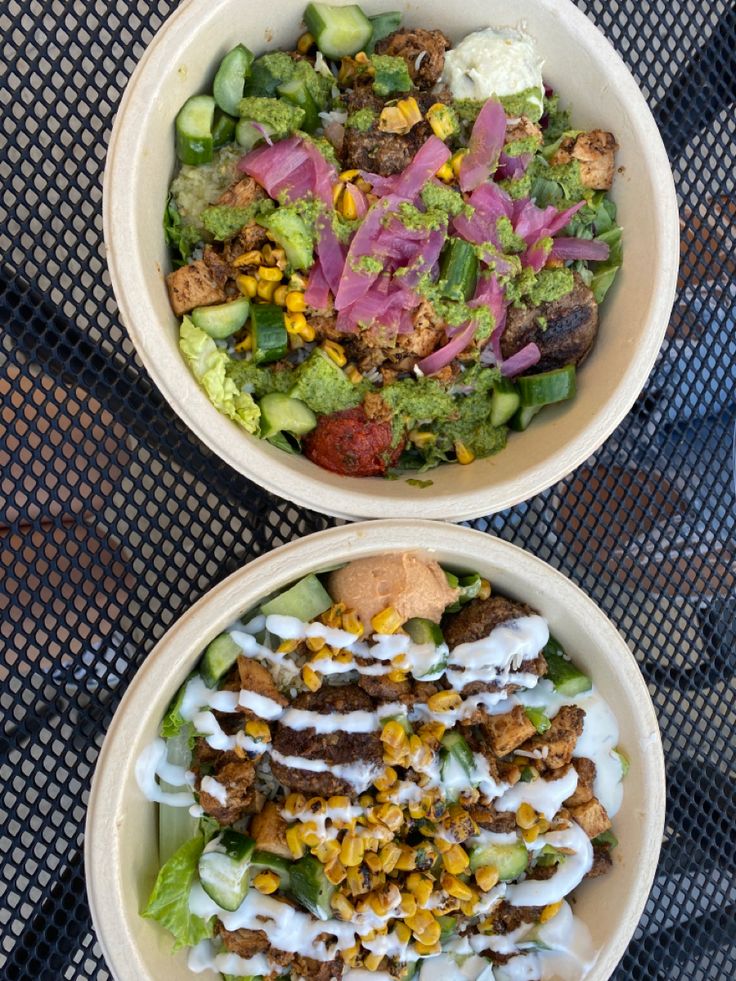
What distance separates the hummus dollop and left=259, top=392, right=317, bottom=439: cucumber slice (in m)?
0.27

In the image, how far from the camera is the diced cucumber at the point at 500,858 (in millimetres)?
1603

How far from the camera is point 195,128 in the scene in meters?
1.50

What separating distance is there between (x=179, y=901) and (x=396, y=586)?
676 mm

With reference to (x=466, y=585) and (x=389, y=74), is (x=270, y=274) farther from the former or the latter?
(x=466, y=585)

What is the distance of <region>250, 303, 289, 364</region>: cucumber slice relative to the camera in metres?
1.50

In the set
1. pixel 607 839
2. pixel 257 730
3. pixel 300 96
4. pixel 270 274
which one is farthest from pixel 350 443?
pixel 607 839

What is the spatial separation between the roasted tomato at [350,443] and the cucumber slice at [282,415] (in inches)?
1.6

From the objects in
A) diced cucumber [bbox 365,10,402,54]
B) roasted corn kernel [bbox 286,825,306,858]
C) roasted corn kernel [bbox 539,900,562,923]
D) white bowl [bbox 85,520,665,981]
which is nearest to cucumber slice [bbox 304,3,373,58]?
diced cucumber [bbox 365,10,402,54]

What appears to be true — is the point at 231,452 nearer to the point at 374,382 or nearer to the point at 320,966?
the point at 374,382

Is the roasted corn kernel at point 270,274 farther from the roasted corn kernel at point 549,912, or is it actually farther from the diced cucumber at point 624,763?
the roasted corn kernel at point 549,912

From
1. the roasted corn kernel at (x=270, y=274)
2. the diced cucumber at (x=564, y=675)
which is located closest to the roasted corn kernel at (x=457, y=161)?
the roasted corn kernel at (x=270, y=274)

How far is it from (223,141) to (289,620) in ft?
2.94

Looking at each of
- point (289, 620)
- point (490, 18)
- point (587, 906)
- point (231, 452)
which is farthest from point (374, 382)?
point (587, 906)

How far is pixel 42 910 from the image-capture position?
1645 mm
